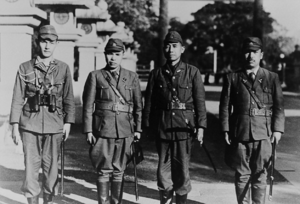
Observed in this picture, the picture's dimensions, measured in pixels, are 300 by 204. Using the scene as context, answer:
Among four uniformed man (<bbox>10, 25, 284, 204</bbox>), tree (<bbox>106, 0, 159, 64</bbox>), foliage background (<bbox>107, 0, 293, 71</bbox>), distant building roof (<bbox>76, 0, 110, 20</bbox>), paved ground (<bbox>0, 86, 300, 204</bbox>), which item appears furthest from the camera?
foliage background (<bbox>107, 0, 293, 71</bbox>)

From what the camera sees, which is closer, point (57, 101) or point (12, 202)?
point (57, 101)

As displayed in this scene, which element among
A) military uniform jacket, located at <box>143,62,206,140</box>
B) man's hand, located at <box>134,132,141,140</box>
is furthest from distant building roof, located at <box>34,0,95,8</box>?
man's hand, located at <box>134,132,141,140</box>

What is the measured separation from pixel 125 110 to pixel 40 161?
104 centimetres

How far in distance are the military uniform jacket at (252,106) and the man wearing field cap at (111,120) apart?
3.17ft

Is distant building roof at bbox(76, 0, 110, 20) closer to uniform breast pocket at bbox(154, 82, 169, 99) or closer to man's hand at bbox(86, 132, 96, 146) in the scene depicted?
uniform breast pocket at bbox(154, 82, 169, 99)

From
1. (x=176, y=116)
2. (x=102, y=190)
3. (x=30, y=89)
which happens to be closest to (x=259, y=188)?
(x=176, y=116)

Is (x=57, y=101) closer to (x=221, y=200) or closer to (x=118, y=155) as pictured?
(x=118, y=155)

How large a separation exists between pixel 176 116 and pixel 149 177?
2.06m

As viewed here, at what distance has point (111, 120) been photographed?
503 cm

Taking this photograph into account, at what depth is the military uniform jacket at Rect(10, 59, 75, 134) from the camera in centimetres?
491

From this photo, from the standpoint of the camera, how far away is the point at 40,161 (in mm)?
4941

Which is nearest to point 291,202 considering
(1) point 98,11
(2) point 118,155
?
(2) point 118,155

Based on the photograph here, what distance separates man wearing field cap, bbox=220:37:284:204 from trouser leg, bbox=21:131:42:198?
1.99m

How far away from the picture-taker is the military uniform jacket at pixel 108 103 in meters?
5.02
